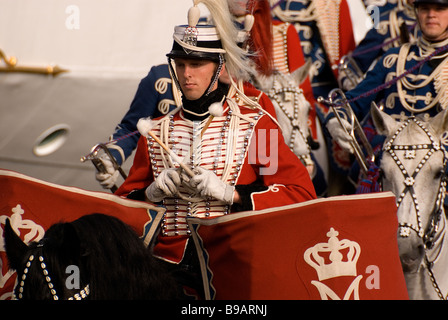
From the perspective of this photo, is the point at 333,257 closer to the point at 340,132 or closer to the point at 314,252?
the point at 314,252

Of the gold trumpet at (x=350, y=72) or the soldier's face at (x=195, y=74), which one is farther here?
the gold trumpet at (x=350, y=72)

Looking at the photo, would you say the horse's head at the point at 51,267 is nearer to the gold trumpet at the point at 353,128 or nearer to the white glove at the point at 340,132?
the gold trumpet at the point at 353,128

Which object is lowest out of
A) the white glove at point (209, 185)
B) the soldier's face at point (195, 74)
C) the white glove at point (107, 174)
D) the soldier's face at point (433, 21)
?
the white glove at point (209, 185)

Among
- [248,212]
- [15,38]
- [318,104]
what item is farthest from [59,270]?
[15,38]

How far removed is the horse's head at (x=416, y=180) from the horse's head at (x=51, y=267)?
1.84m

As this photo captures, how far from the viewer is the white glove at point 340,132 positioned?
20.3 ft

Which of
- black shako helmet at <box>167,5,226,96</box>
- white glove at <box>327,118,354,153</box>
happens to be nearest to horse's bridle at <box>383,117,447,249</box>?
white glove at <box>327,118,354,153</box>

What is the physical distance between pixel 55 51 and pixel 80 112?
2.76 feet

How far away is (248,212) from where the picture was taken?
14.1 ft

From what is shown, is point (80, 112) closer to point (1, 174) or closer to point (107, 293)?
point (1, 174)

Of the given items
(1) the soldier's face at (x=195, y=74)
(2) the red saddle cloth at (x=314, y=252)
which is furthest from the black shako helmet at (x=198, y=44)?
(2) the red saddle cloth at (x=314, y=252)

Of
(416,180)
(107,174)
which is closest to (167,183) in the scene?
(107,174)

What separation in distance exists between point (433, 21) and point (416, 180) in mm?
1541

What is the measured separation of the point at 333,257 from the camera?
4.13 metres
